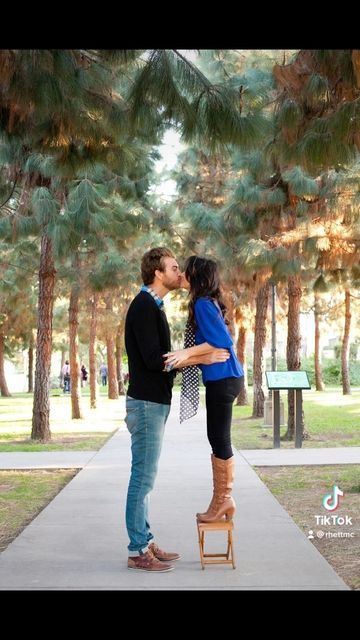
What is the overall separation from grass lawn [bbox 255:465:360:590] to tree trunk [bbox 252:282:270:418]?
29.3ft

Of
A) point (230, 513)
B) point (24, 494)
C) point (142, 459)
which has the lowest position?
point (24, 494)

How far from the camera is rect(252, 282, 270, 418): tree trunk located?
18.8 m

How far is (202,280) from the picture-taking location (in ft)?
15.8

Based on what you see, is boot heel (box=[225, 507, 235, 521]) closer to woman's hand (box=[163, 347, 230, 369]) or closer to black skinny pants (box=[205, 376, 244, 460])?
black skinny pants (box=[205, 376, 244, 460])

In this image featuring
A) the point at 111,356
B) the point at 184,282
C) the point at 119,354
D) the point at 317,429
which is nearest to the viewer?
the point at 184,282

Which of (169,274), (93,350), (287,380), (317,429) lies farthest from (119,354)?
(169,274)

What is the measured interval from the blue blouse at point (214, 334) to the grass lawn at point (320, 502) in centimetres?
131

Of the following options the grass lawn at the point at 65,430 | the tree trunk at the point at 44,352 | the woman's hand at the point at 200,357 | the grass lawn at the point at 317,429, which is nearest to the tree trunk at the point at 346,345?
the grass lawn at the point at 317,429

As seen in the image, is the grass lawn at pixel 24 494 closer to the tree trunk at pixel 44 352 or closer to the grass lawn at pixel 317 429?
the grass lawn at pixel 317 429

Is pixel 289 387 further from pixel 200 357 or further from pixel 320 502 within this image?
pixel 200 357

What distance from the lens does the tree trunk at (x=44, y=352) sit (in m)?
13.7

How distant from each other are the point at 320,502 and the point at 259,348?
39.7ft
